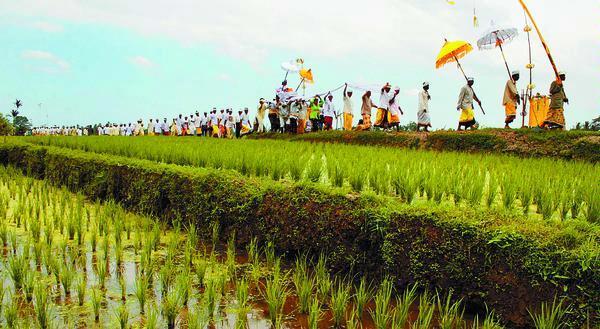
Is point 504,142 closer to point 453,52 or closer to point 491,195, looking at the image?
point 453,52

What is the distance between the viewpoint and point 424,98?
566 inches

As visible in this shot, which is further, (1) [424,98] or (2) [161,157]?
(1) [424,98]

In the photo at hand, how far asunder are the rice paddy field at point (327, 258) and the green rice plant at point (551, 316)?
0.04 ft

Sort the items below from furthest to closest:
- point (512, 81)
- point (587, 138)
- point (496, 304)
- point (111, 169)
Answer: point (512, 81), point (587, 138), point (111, 169), point (496, 304)

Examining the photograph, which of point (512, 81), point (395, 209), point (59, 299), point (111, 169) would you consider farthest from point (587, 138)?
point (59, 299)

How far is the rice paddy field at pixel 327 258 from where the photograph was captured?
118 inches

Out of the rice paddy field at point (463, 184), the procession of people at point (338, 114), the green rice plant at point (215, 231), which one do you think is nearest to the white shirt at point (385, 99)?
the procession of people at point (338, 114)

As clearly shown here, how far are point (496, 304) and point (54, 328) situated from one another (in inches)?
105

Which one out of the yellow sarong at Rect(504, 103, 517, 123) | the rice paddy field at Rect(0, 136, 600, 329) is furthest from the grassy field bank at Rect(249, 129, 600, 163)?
the rice paddy field at Rect(0, 136, 600, 329)

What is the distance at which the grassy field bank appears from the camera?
934 cm

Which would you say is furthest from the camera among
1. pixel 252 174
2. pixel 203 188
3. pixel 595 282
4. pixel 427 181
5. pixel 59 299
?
pixel 252 174

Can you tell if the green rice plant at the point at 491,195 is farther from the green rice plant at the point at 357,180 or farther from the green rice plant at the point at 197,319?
the green rice plant at the point at 197,319

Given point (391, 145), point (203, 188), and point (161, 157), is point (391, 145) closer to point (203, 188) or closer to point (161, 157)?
point (161, 157)

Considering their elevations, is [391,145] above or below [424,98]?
below
